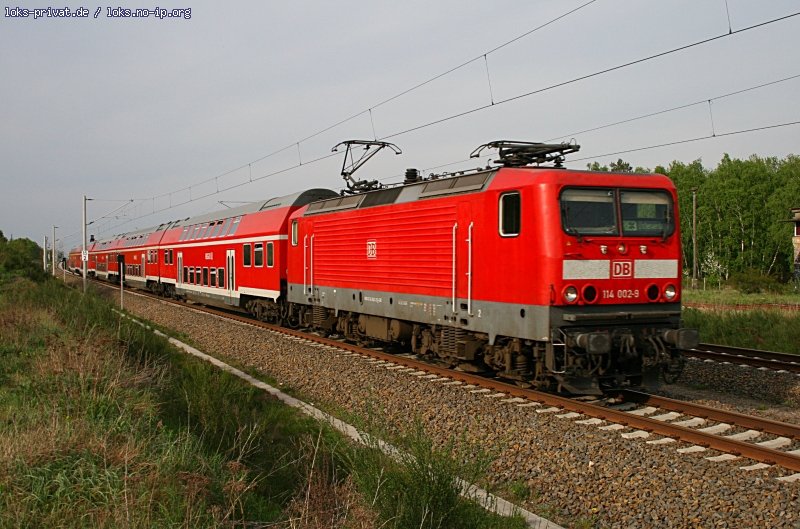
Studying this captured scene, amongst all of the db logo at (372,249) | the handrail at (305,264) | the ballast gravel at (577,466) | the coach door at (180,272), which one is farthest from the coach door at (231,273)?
the ballast gravel at (577,466)

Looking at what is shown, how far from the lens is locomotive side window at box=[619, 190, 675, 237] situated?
10133 mm

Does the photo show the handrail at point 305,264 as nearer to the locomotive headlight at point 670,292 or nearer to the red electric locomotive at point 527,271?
the red electric locomotive at point 527,271

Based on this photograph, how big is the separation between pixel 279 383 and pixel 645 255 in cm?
660

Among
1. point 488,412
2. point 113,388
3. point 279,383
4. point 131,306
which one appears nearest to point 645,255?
point 488,412

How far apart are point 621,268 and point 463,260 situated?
2.72 meters

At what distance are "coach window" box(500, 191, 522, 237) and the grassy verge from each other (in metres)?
4.16

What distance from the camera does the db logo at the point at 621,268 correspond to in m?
9.82

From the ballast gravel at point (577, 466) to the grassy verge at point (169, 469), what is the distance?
3.20ft

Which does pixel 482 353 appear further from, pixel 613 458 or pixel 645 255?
pixel 613 458

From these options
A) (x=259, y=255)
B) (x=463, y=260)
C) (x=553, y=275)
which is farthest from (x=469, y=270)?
(x=259, y=255)

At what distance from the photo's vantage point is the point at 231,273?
965 inches

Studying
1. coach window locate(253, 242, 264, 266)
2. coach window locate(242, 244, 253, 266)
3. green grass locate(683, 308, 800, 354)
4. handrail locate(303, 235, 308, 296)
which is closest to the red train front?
→ handrail locate(303, 235, 308, 296)

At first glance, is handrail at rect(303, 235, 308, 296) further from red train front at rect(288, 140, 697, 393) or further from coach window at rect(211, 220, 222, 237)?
coach window at rect(211, 220, 222, 237)

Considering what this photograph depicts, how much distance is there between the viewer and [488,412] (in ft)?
31.5
